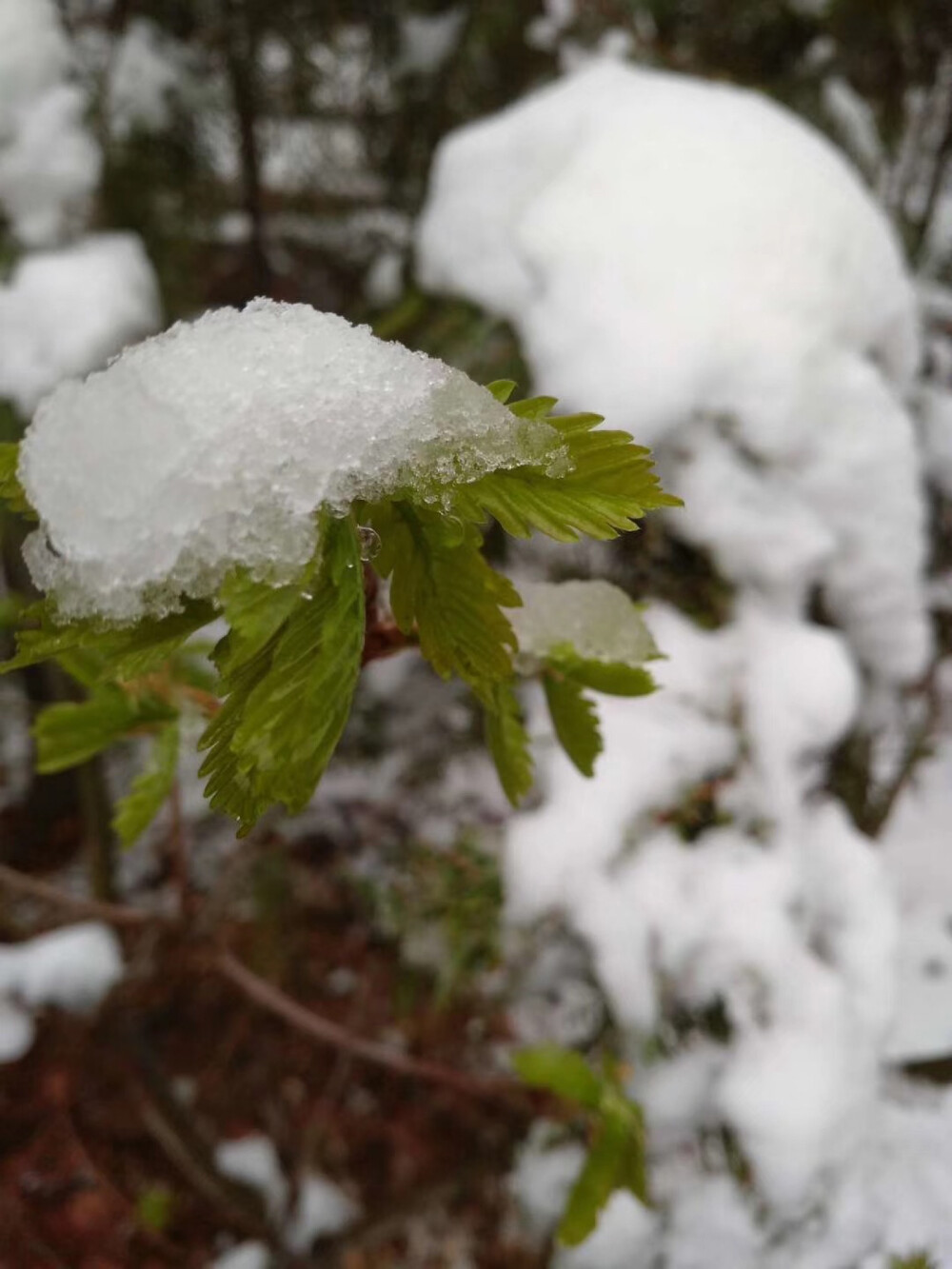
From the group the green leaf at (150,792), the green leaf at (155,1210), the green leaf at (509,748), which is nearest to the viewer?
the green leaf at (509,748)

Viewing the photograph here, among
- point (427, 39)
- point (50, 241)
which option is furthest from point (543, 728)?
point (427, 39)

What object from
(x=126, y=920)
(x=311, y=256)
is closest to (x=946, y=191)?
(x=311, y=256)

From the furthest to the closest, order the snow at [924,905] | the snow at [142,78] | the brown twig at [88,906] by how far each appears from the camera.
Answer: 1. the snow at [142,78]
2. the snow at [924,905]
3. the brown twig at [88,906]

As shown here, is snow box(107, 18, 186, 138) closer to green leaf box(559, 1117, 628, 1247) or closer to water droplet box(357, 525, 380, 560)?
water droplet box(357, 525, 380, 560)

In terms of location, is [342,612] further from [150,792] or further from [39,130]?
[39,130]

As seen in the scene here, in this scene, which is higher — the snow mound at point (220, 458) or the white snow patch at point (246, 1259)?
the snow mound at point (220, 458)

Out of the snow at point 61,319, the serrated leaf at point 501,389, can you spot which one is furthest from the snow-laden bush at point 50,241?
the serrated leaf at point 501,389

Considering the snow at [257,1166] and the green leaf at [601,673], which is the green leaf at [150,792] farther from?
the snow at [257,1166]

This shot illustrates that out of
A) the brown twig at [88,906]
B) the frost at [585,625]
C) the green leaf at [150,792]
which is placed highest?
the frost at [585,625]

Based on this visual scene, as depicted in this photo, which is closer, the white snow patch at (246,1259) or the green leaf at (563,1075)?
the green leaf at (563,1075)
